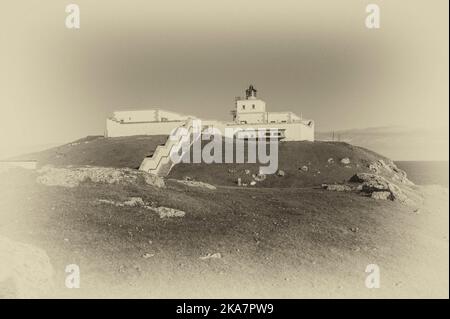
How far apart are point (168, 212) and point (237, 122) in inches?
2042

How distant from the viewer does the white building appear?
74.5m

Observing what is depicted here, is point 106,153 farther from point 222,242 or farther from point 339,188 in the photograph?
point 222,242

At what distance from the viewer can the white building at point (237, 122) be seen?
74.5m

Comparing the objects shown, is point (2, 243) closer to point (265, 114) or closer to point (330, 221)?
point (330, 221)

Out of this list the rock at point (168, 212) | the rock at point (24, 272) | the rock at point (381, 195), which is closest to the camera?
the rock at point (24, 272)

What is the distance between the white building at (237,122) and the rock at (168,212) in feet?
149

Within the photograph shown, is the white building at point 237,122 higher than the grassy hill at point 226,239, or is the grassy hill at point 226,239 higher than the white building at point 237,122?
the white building at point 237,122

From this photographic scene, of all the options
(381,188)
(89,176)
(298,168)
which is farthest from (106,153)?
(381,188)

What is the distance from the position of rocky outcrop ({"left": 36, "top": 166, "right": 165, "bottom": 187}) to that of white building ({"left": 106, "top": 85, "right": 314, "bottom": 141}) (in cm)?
3847

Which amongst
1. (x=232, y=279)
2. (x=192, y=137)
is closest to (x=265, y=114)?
(x=192, y=137)

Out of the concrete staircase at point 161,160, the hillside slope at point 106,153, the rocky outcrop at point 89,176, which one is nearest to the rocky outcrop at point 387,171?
the concrete staircase at point 161,160

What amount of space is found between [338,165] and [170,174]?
20.0m

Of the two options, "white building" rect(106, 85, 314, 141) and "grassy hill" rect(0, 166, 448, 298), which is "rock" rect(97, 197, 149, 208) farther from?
"white building" rect(106, 85, 314, 141)

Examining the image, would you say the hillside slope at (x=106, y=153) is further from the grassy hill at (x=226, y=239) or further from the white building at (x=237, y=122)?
the grassy hill at (x=226, y=239)
